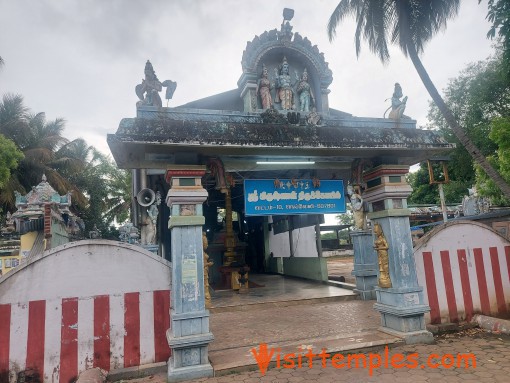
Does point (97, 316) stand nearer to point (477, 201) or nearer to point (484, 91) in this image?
point (477, 201)

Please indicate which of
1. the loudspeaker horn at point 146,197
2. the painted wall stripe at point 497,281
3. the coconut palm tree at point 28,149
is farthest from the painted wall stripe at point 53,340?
the coconut palm tree at point 28,149

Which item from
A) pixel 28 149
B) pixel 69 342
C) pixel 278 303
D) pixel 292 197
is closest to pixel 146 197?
pixel 278 303

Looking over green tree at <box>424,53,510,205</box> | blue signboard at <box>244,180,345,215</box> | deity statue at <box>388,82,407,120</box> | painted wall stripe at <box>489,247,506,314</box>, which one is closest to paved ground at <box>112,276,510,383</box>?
painted wall stripe at <box>489,247,506,314</box>

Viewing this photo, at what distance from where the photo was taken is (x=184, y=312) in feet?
15.2

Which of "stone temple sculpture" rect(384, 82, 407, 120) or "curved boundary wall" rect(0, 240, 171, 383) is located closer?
"curved boundary wall" rect(0, 240, 171, 383)

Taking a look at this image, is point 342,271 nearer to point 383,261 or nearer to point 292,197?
point 383,261

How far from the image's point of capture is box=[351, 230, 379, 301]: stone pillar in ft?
30.5

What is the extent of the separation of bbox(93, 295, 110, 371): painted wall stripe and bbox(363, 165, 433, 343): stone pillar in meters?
4.36

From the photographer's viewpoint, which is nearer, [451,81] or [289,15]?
[289,15]

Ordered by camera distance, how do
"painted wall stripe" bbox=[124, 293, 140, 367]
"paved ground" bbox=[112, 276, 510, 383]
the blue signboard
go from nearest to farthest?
"paved ground" bbox=[112, 276, 510, 383] < "painted wall stripe" bbox=[124, 293, 140, 367] < the blue signboard

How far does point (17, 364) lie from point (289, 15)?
9.38 meters

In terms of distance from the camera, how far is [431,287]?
233 inches

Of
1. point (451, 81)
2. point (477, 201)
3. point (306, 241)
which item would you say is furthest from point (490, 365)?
point (451, 81)

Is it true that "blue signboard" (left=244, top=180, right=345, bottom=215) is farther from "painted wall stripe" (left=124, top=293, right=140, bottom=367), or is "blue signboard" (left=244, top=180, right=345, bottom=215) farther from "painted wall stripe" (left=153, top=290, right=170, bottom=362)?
"painted wall stripe" (left=124, top=293, right=140, bottom=367)
